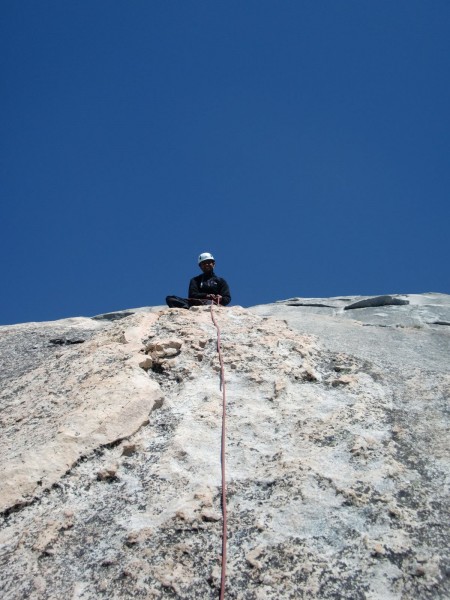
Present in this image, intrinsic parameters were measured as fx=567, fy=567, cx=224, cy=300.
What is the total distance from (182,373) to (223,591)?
2.69 metres

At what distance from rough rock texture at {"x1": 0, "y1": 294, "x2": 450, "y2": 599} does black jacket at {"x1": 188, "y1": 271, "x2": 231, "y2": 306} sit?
2.33 m

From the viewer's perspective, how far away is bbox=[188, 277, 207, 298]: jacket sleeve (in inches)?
365

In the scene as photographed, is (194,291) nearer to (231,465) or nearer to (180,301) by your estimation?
(180,301)

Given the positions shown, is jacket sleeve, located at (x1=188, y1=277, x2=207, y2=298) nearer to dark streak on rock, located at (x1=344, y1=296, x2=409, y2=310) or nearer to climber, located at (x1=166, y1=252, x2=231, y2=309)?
climber, located at (x1=166, y1=252, x2=231, y2=309)

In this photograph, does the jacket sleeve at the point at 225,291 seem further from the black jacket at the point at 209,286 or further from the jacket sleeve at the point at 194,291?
the jacket sleeve at the point at 194,291

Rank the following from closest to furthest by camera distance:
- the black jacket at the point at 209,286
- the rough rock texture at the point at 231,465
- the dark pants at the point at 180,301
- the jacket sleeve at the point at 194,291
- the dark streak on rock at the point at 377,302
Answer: the rough rock texture at the point at 231,465 < the dark pants at the point at 180,301 < the jacket sleeve at the point at 194,291 < the black jacket at the point at 209,286 < the dark streak on rock at the point at 377,302

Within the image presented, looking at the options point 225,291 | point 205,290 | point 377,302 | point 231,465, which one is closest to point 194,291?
point 205,290

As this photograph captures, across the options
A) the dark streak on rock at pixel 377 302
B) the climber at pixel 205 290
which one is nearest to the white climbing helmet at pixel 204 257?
the climber at pixel 205 290

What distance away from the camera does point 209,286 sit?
9.59m

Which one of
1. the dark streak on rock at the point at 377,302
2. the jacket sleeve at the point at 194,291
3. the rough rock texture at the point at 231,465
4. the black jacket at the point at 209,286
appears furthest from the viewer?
the dark streak on rock at the point at 377,302

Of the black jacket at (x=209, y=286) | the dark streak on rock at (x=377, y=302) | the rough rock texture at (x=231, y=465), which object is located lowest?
the rough rock texture at (x=231, y=465)

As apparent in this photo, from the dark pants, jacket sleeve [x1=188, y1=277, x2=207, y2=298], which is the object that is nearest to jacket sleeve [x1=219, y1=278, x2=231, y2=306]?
jacket sleeve [x1=188, y1=277, x2=207, y2=298]

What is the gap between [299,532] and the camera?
397 cm

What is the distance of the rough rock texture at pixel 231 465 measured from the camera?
3.73 meters
